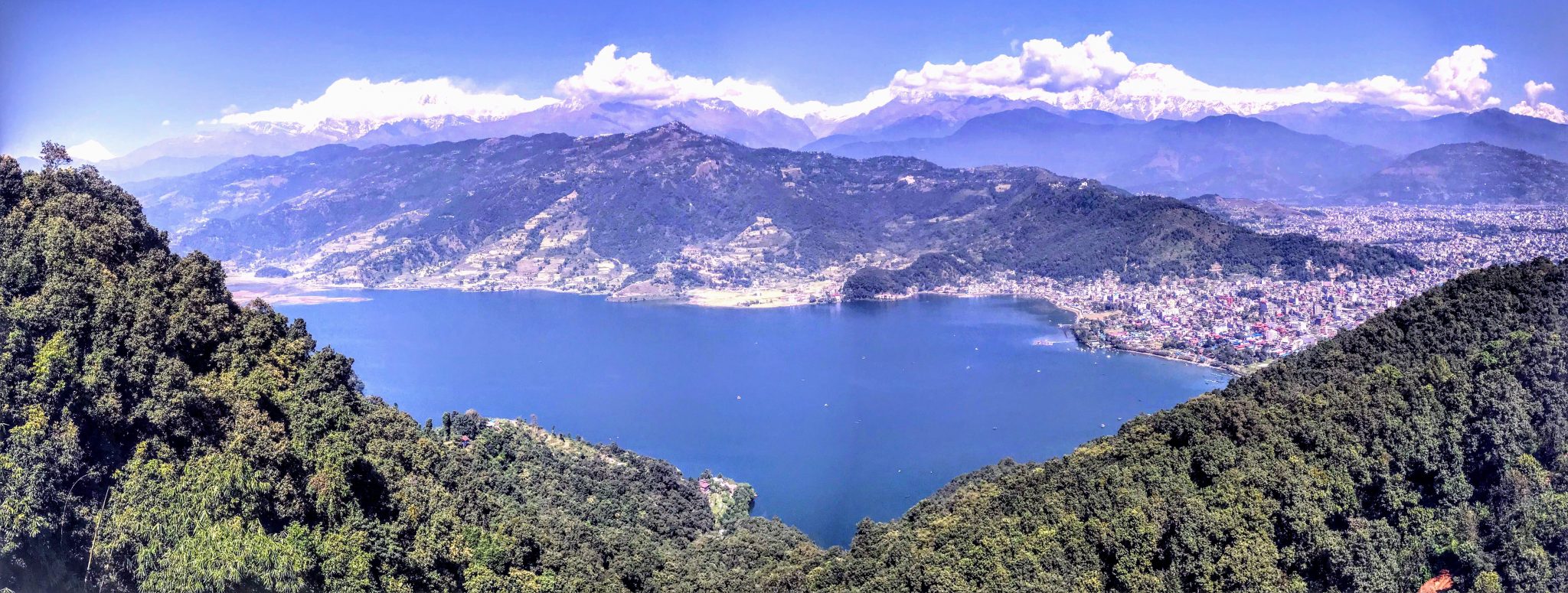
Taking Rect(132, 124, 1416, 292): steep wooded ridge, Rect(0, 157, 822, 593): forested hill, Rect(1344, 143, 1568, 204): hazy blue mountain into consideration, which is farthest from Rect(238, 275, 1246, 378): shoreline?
Rect(1344, 143, 1568, 204): hazy blue mountain

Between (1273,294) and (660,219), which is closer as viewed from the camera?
(1273,294)

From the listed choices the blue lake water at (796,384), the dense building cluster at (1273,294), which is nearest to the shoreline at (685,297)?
the dense building cluster at (1273,294)

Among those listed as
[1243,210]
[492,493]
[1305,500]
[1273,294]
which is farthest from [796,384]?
[1243,210]

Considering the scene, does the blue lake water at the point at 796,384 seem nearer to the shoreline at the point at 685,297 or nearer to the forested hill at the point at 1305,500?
the shoreline at the point at 685,297

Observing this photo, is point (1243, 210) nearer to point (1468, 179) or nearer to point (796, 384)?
point (1468, 179)

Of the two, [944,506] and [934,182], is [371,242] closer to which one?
[934,182]

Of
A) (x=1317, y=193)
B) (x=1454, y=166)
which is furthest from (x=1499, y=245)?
(x=1317, y=193)
